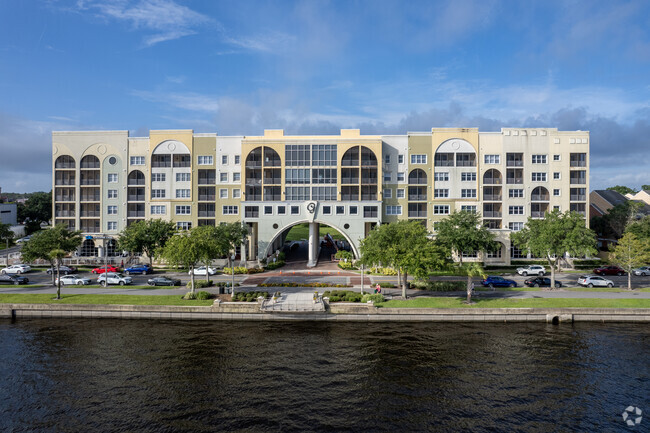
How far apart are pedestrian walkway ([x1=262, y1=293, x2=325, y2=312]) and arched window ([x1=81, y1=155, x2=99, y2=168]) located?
5879 cm

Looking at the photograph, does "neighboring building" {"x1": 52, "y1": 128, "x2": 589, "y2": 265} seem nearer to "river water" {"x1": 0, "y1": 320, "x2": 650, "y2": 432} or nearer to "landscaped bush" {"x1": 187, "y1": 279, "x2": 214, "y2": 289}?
"landscaped bush" {"x1": 187, "y1": 279, "x2": 214, "y2": 289}

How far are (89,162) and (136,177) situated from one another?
10.4 meters

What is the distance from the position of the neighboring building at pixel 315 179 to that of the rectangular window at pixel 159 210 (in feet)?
1.00

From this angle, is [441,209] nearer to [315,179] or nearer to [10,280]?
[315,179]

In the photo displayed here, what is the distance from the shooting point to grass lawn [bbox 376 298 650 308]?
141 ft

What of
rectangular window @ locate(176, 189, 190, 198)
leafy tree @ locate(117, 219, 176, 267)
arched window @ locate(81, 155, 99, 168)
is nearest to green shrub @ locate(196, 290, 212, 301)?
leafy tree @ locate(117, 219, 176, 267)

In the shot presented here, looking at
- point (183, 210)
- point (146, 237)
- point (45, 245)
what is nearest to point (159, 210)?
point (183, 210)

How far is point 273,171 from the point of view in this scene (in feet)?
252

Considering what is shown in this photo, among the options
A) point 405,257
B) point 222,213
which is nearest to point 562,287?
point 405,257

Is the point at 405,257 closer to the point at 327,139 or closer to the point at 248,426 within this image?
the point at 248,426

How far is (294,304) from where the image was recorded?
43469mm

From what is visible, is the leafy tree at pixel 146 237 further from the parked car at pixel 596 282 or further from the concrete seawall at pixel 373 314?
the parked car at pixel 596 282

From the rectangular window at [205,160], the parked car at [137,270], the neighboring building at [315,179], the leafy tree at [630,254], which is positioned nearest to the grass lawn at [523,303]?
the leafy tree at [630,254]

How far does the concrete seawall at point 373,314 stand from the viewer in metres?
42.0
